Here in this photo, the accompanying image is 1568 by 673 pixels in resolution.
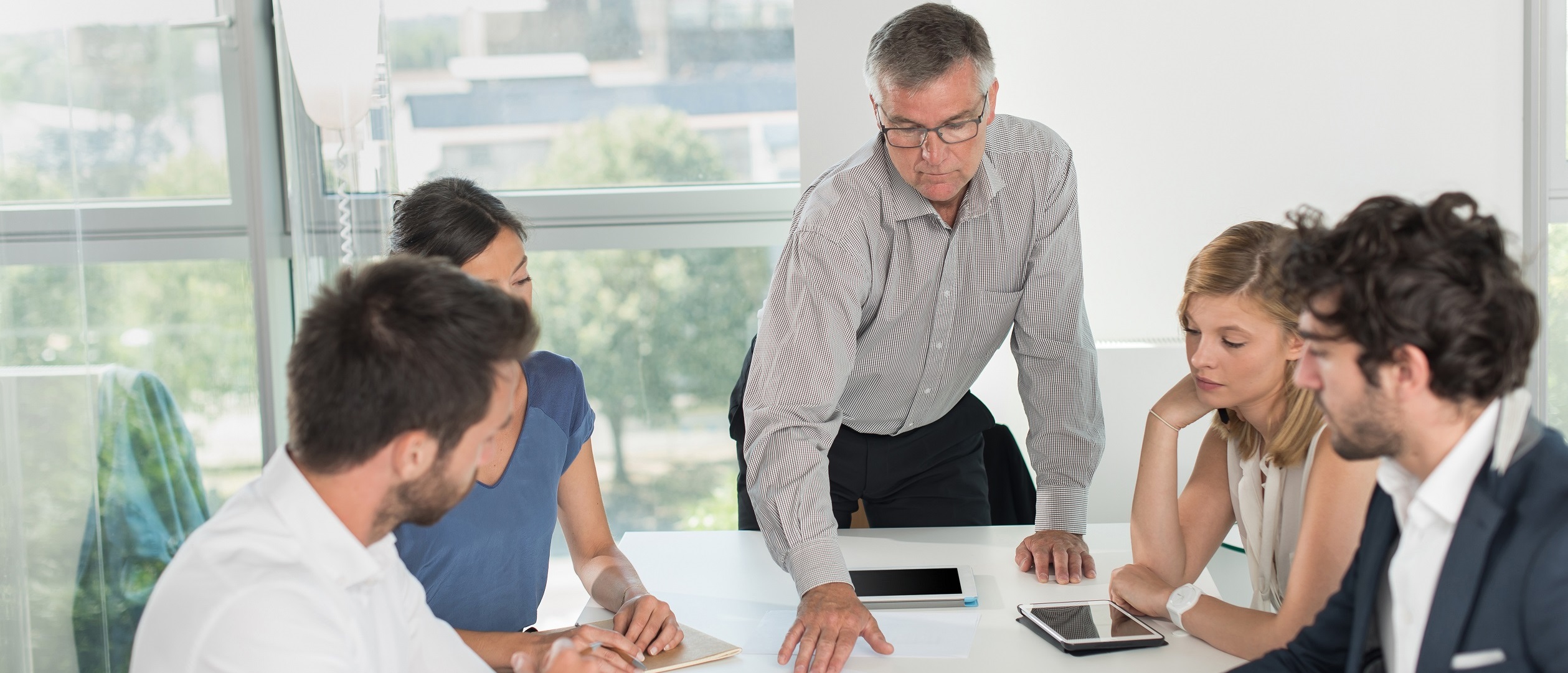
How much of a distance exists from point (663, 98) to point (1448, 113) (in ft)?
7.50

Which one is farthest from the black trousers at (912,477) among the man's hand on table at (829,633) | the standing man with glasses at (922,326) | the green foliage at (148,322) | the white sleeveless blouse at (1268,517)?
the green foliage at (148,322)

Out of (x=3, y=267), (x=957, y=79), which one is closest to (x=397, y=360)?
(x=957, y=79)

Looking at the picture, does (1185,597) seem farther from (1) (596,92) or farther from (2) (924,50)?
(1) (596,92)

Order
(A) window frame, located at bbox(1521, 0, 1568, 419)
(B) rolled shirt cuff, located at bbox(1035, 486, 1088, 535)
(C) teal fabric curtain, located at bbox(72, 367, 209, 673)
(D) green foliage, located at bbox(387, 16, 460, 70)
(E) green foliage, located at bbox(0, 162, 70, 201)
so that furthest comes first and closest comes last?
(D) green foliage, located at bbox(387, 16, 460, 70), (C) teal fabric curtain, located at bbox(72, 367, 209, 673), (A) window frame, located at bbox(1521, 0, 1568, 419), (E) green foliage, located at bbox(0, 162, 70, 201), (B) rolled shirt cuff, located at bbox(1035, 486, 1088, 535)

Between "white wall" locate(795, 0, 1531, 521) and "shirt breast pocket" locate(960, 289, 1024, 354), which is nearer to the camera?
"shirt breast pocket" locate(960, 289, 1024, 354)

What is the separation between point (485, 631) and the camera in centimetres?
179

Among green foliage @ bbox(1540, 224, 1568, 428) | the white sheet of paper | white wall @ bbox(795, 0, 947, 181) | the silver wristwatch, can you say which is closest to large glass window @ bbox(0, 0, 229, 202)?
white wall @ bbox(795, 0, 947, 181)

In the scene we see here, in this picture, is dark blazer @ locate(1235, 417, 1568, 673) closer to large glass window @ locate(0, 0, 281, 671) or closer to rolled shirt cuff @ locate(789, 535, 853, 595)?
rolled shirt cuff @ locate(789, 535, 853, 595)

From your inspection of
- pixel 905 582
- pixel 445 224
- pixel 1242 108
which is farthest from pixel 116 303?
pixel 1242 108

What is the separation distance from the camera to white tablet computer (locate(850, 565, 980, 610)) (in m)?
1.83

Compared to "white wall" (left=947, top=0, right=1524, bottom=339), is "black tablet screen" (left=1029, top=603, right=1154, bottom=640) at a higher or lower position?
lower

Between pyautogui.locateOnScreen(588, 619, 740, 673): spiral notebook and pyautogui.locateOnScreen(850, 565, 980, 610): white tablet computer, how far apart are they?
0.25 metres

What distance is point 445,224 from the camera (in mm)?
1827

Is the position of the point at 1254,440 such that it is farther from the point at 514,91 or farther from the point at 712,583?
the point at 514,91
